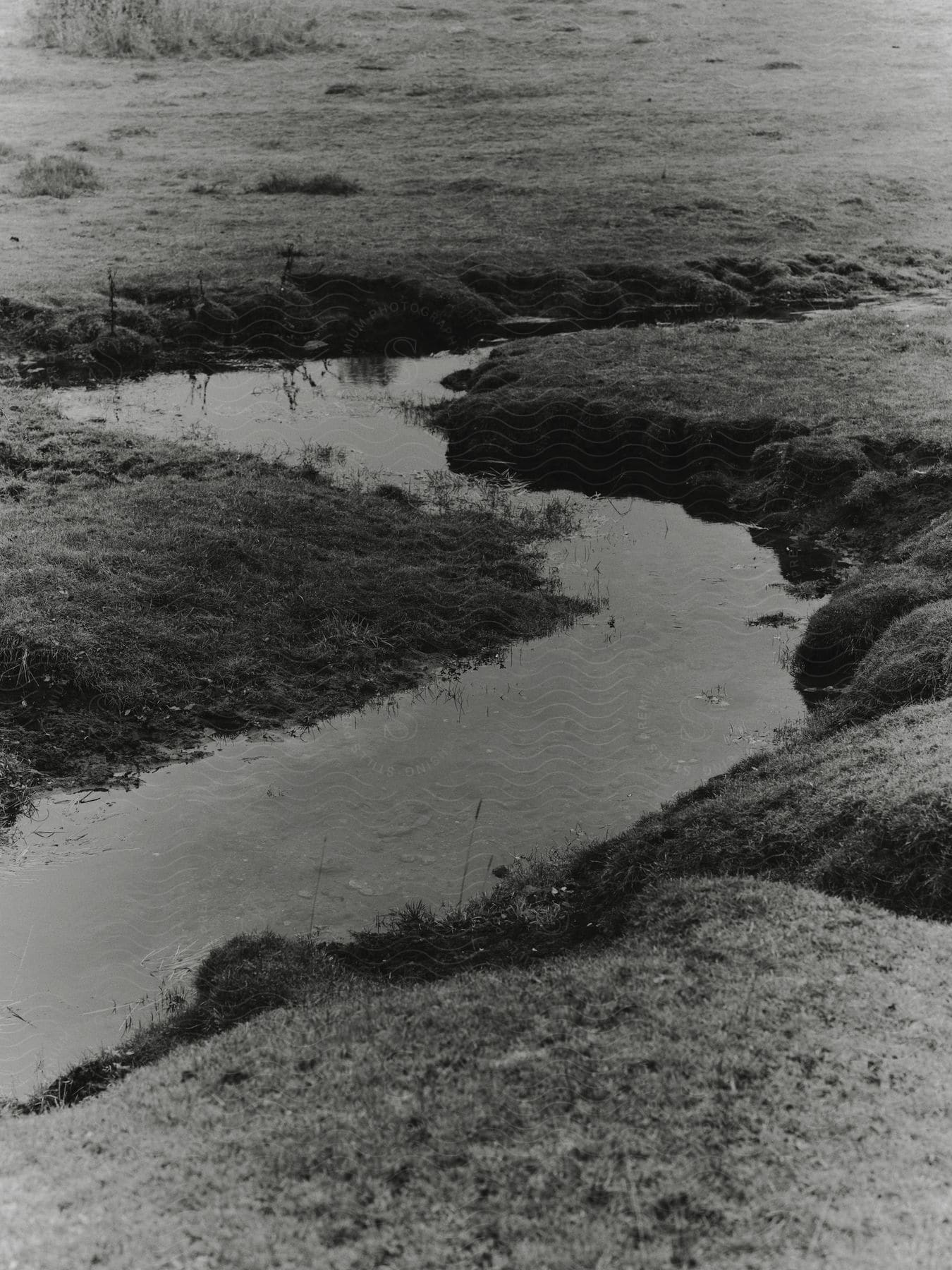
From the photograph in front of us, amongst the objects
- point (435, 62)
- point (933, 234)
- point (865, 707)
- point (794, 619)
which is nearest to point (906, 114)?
point (933, 234)

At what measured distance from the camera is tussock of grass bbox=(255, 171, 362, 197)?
48.1 meters

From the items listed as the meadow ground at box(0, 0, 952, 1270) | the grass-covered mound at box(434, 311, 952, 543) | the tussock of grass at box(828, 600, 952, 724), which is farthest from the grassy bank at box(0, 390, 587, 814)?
the tussock of grass at box(828, 600, 952, 724)

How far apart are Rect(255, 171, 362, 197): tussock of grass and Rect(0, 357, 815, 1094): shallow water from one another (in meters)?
32.1

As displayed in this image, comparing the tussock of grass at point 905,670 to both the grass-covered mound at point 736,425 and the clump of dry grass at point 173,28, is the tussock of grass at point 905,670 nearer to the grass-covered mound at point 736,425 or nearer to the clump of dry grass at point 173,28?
the grass-covered mound at point 736,425

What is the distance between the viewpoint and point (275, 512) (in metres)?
22.4

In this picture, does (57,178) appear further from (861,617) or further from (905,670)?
(905,670)

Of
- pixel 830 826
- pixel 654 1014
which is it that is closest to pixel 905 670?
pixel 830 826

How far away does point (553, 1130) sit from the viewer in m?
7.87

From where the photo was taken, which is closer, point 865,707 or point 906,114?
point 865,707

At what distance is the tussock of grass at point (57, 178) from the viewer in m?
45.9

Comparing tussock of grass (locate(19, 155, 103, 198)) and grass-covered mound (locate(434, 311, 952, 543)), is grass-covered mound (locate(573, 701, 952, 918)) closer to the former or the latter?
grass-covered mound (locate(434, 311, 952, 543))

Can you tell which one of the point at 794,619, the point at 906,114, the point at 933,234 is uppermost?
the point at 906,114

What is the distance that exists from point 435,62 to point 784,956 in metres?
67.0

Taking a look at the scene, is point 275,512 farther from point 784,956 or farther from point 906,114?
point 906,114
